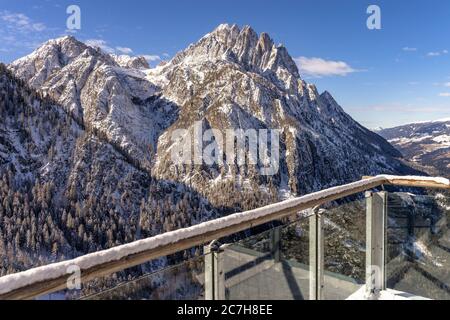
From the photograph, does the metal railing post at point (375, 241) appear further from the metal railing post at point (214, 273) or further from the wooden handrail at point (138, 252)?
the metal railing post at point (214, 273)

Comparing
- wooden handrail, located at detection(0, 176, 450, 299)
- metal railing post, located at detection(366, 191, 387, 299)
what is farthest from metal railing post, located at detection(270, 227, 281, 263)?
metal railing post, located at detection(366, 191, 387, 299)

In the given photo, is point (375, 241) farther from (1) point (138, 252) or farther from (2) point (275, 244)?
(1) point (138, 252)

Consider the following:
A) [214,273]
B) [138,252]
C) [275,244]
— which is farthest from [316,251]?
[138,252]

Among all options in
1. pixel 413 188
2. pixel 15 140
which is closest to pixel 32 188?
pixel 15 140

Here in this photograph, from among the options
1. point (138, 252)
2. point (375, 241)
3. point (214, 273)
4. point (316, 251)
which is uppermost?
point (138, 252)

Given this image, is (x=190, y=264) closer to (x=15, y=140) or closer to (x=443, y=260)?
(x=443, y=260)

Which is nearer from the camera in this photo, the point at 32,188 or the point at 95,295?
the point at 95,295

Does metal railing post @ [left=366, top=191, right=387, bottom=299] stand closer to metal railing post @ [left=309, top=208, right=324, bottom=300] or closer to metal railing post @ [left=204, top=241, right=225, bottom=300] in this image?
metal railing post @ [left=309, top=208, right=324, bottom=300]
